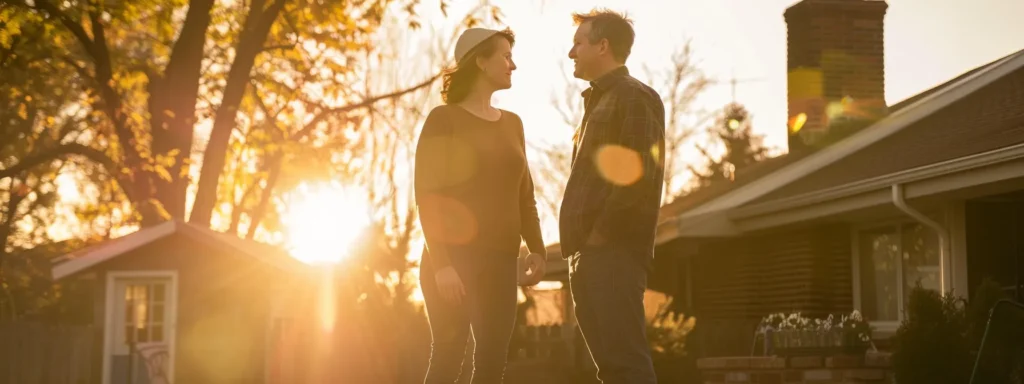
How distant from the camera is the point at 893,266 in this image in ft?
60.1

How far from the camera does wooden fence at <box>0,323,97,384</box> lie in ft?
74.4

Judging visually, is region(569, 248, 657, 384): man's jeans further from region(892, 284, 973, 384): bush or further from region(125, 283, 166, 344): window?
region(125, 283, 166, 344): window

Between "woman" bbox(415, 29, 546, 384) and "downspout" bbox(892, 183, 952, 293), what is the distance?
1028 centimetres

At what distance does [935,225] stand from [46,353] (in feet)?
47.6

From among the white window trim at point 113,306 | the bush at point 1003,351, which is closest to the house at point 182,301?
the white window trim at point 113,306

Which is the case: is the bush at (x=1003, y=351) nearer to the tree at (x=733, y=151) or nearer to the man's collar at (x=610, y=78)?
the man's collar at (x=610, y=78)

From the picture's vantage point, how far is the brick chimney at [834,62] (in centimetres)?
2322

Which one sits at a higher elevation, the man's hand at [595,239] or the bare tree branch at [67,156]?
the bare tree branch at [67,156]

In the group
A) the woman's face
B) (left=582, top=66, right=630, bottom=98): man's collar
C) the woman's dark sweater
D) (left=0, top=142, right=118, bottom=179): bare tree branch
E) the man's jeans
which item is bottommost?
the man's jeans

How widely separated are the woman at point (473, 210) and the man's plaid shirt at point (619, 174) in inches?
10.6

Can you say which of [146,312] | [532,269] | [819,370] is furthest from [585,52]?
[146,312]

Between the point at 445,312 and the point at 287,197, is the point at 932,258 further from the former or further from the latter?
the point at 287,197

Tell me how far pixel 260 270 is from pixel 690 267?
275 inches

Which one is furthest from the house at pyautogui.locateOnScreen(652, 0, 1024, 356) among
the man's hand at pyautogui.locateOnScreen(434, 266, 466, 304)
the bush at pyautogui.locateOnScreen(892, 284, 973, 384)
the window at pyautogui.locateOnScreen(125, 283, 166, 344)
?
the man's hand at pyautogui.locateOnScreen(434, 266, 466, 304)
